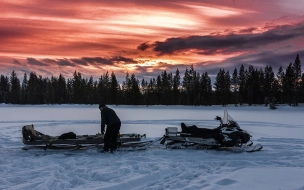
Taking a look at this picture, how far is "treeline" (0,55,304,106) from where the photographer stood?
8012 cm

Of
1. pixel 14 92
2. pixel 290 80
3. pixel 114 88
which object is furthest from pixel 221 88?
pixel 14 92

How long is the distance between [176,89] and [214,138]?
9004cm

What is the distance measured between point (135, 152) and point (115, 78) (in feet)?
286

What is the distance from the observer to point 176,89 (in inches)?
3939

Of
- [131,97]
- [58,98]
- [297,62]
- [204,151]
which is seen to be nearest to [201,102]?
[131,97]

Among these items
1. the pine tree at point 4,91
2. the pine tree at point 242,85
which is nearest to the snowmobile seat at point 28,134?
the pine tree at point 242,85

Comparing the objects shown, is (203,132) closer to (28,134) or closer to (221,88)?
(28,134)

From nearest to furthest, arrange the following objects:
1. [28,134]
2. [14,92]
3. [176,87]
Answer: [28,134]
[176,87]
[14,92]

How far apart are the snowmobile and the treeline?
56.3 meters

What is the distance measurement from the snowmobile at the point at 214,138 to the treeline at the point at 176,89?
56317 millimetres

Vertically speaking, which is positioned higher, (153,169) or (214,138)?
(214,138)

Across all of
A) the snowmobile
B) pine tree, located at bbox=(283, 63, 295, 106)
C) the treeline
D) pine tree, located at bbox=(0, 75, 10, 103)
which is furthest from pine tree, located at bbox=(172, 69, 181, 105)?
the snowmobile

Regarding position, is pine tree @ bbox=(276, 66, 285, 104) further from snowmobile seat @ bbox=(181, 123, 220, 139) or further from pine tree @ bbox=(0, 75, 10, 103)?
pine tree @ bbox=(0, 75, 10, 103)

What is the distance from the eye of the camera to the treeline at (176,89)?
80125mm
